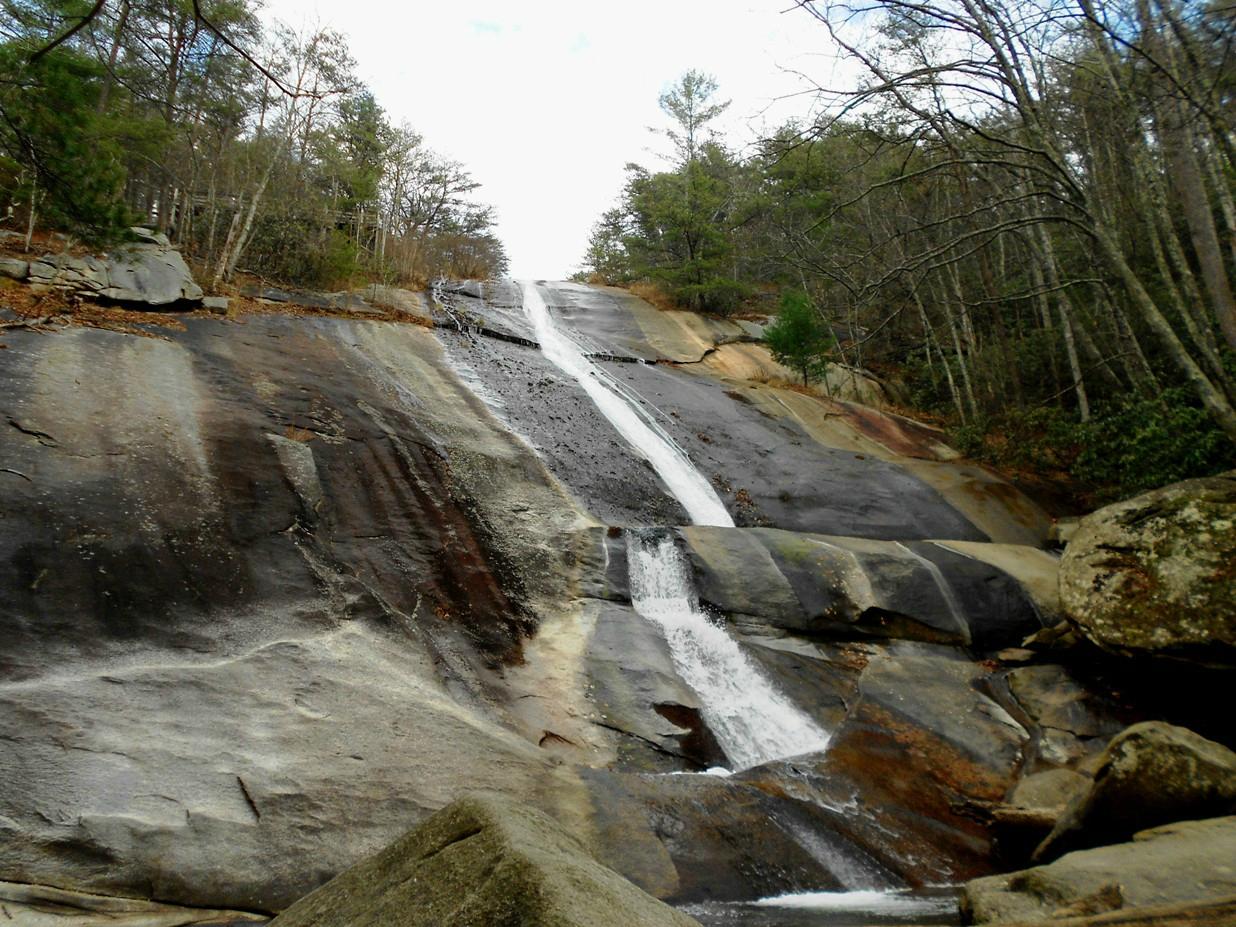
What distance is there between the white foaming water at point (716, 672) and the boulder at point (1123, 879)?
8.46 ft

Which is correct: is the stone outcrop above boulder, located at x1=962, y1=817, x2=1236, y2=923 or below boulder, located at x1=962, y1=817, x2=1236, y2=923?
above

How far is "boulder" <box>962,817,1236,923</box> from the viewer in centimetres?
341

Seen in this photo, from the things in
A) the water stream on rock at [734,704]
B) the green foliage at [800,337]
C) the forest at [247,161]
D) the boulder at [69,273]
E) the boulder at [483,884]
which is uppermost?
the forest at [247,161]

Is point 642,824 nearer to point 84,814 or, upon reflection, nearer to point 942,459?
point 84,814

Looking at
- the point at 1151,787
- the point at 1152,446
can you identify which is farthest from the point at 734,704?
the point at 1152,446

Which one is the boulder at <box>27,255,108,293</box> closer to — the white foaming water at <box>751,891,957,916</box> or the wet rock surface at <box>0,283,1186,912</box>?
the wet rock surface at <box>0,283,1186,912</box>

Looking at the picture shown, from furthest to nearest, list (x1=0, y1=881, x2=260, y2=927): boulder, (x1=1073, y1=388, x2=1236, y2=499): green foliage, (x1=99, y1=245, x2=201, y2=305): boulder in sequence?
1. (x1=99, y1=245, x2=201, y2=305): boulder
2. (x1=1073, y1=388, x2=1236, y2=499): green foliage
3. (x1=0, y1=881, x2=260, y2=927): boulder

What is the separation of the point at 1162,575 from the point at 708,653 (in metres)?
4.58

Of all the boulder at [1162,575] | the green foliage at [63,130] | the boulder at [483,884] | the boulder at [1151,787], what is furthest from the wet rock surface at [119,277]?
the boulder at [1162,575]

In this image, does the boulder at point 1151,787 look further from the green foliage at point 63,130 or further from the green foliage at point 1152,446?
the green foliage at point 63,130

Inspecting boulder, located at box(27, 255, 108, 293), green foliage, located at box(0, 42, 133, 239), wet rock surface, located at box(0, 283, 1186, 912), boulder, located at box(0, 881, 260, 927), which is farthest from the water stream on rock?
boulder, located at box(27, 255, 108, 293)

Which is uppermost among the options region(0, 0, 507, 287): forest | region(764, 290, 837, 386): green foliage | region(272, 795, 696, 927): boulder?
region(0, 0, 507, 287): forest

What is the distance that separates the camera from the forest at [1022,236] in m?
6.88

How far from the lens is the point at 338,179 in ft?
69.9
